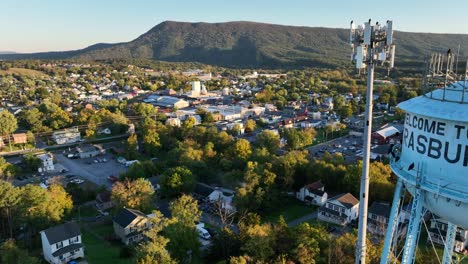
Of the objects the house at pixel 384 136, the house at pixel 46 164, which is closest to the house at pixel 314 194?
→ the house at pixel 384 136

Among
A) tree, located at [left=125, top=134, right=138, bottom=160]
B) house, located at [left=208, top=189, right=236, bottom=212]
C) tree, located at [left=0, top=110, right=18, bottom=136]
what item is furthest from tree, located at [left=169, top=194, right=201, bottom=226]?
tree, located at [left=0, top=110, right=18, bottom=136]

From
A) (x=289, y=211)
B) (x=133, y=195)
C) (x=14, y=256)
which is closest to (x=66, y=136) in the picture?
→ (x=133, y=195)

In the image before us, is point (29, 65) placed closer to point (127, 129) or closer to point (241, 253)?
point (127, 129)

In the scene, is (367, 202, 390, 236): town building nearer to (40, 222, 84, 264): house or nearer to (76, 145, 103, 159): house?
(40, 222, 84, 264): house

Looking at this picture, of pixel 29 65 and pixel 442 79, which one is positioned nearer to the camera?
pixel 442 79

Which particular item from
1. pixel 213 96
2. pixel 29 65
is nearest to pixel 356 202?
pixel 213 96

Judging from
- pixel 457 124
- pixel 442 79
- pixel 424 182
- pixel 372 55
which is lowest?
pixel 424 182
